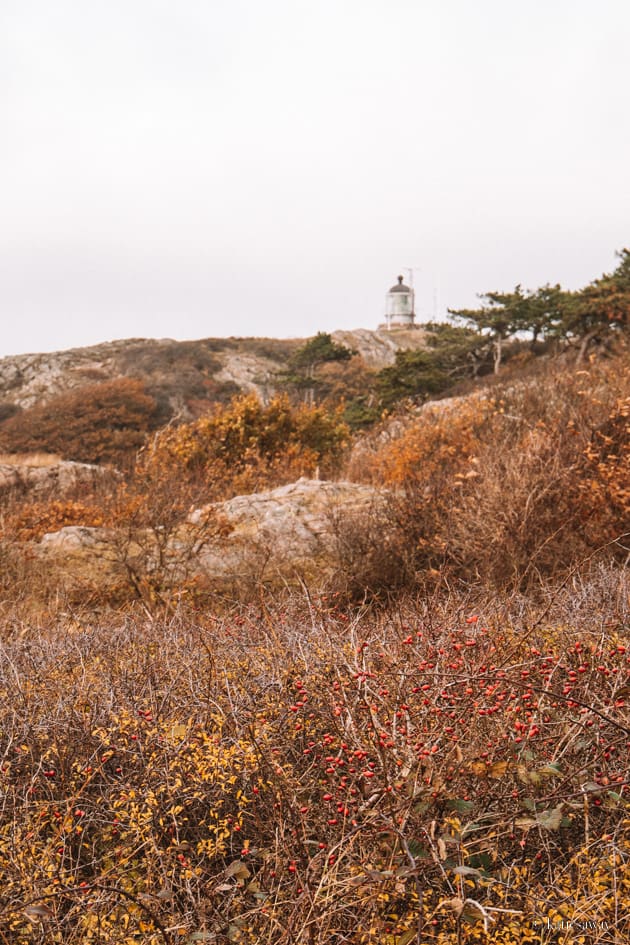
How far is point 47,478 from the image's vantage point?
43.5 feet

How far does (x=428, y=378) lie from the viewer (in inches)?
859

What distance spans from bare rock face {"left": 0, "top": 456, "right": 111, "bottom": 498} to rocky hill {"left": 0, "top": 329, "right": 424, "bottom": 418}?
10623 mm

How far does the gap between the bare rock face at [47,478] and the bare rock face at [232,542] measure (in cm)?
484

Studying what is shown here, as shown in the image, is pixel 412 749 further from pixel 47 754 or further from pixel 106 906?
pixel 47 754

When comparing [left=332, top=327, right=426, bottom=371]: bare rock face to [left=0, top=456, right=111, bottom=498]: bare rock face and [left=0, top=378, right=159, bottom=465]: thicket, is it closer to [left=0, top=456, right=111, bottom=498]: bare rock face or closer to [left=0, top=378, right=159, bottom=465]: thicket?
[left=0, top=378, right=159, bottom=465]: thicket

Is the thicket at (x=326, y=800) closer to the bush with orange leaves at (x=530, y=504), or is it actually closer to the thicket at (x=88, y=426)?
the bush with orange leaves at (x=530, y=504)

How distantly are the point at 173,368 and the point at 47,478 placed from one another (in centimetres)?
1727

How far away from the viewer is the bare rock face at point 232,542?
663 cm

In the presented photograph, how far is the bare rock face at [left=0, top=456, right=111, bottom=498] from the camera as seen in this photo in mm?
12360

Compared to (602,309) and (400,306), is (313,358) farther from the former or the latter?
(400,306)

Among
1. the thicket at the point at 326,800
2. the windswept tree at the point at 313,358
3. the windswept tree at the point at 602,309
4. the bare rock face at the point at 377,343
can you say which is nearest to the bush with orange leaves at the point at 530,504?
the thicket at the point at 326,800

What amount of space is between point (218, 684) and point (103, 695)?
49 cm

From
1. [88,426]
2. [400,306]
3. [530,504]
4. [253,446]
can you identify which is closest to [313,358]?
[88,426]

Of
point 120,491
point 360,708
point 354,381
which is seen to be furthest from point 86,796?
point 354,381
